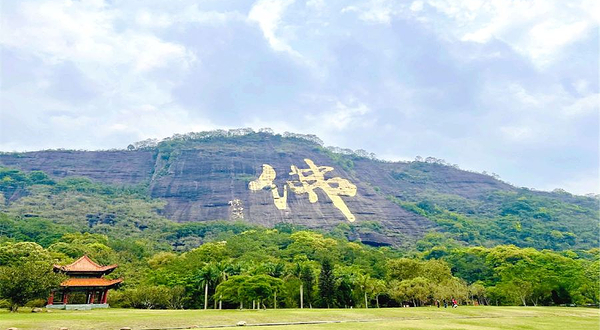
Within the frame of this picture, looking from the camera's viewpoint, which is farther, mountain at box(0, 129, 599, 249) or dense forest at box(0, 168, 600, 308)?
mountain at box(0, 129, 599, 249)

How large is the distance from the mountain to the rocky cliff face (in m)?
0.28

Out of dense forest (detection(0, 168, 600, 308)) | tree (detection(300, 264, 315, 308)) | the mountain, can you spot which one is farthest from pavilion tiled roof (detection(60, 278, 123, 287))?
the mountain

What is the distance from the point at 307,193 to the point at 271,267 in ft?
198

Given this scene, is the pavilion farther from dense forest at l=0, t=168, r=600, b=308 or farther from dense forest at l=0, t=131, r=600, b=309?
dense forest at l=0, t=131, r=600, b=309

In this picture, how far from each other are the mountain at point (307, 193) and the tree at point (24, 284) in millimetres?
59251

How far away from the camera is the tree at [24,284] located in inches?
Result: 1184

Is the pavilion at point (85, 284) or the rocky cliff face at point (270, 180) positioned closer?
the pavilion at point (85, 284)

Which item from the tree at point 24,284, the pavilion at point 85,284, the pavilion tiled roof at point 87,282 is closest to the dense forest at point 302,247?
the tree at point 24,284

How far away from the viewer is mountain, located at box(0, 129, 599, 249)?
98812 millimetres

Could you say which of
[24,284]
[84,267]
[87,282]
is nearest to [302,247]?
[84,267]

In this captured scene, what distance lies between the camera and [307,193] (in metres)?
108

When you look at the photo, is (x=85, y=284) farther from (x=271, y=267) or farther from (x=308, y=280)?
(x=308, y=280)

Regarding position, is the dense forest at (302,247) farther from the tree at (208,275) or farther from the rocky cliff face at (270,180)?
the rocky cliff face at (270,180)

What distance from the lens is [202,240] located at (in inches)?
3292
